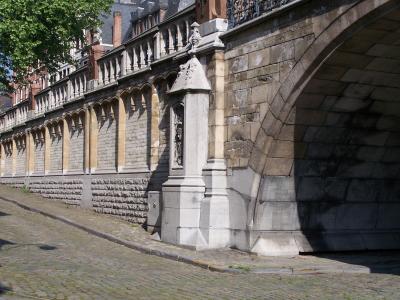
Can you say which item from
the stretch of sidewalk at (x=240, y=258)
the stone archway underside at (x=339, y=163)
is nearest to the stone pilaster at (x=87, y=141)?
the stretch of sidewalk at (x=240, y=258)

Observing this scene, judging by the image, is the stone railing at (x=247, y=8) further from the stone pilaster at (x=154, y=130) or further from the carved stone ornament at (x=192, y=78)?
the stone pilaster at (x=154, y=130)

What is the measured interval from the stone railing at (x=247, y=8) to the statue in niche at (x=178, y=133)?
221 centimetres

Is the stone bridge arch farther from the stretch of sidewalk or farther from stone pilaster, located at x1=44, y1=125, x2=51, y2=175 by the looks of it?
stone pilaster, located at x1=44, y1=125, x2=51, y2=175

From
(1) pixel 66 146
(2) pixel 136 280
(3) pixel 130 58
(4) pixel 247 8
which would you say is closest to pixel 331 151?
(4) pixel 247 8

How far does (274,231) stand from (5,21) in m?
11.7

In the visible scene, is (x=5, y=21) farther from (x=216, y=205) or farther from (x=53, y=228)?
(x=216, y=205)

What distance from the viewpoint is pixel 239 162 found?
12617 mm

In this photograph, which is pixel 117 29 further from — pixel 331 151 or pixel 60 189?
pixel 331 151

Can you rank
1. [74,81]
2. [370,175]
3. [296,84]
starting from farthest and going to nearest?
[74,81] → [370,175] → [296,84]

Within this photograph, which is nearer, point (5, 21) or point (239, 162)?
point (239, 162)

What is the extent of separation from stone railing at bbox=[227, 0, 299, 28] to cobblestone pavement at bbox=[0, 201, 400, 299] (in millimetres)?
4912

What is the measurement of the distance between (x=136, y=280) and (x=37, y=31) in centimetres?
1353

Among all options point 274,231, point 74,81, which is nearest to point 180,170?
point 274,231

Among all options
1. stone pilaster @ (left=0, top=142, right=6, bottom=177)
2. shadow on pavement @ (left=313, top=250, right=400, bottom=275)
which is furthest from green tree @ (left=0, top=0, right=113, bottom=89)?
stone pilaster @ (left=0, top=142, right=6, bottom=177)
